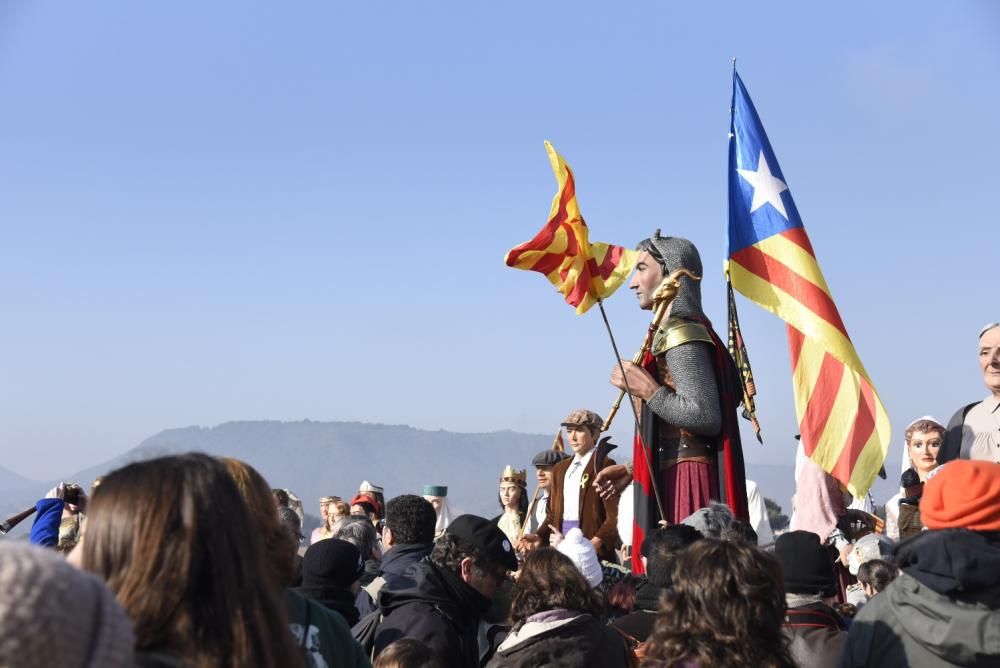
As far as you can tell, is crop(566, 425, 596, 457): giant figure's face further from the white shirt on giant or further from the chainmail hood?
the chainmail hood

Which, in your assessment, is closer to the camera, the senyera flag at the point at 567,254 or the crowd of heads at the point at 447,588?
the crowd of heads at the point at 447,588

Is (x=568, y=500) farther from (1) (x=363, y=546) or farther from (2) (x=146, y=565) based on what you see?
(2) (x=146, y=565)

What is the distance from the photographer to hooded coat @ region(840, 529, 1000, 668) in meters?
3.07

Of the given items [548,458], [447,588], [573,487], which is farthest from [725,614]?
[548,458]

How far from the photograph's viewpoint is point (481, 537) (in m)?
4.94

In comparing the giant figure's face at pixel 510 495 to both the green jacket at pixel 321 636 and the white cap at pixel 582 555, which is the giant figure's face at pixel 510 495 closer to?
the white cap at pixel 582 555

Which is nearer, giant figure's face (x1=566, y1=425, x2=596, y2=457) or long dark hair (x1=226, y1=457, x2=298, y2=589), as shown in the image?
long dark hair (x1=226, y1=457, x2=298, y2=589)

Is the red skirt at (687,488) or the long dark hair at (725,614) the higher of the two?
the long dark hair at (725,614)

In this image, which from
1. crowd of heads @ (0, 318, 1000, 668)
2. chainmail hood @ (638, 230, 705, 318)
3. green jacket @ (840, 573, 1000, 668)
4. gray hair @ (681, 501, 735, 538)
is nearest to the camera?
crowd of heads @ (0, 318, 1000, 668)

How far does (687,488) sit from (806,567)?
2.38 m

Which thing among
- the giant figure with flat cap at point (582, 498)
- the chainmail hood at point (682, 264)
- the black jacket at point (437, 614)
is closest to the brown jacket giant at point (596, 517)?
the giant figure with flat cap at point (582, 498)

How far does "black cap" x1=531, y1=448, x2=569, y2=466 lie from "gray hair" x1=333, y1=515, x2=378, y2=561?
2.51 m

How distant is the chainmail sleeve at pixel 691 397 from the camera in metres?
6.23

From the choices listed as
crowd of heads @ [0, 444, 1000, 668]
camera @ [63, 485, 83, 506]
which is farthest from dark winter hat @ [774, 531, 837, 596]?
camera @ [63, 485, 83, 506]
